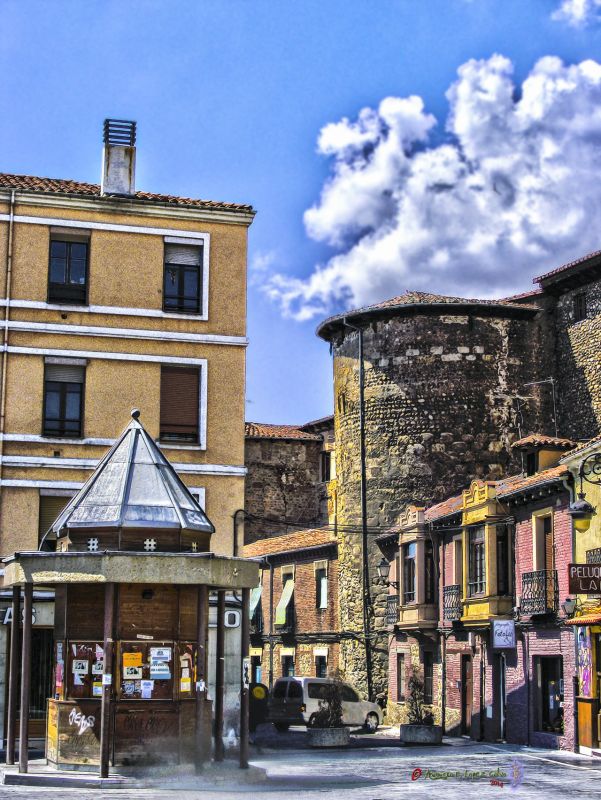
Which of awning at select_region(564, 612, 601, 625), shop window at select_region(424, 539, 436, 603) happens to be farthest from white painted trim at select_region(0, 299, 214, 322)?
shop window at select_region(424, 539, 436, 603)

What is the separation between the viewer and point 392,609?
4431 cm

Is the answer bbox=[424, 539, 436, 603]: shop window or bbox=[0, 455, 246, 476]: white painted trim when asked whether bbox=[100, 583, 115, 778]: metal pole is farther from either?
bbox=[424, 539, 436, 603]: shop window

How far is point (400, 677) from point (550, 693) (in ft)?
41.2

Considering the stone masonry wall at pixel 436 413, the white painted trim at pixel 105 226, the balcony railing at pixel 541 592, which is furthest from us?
Answer: the stone masonry wall at pixel 436 413

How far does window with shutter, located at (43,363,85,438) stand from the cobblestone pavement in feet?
29.1

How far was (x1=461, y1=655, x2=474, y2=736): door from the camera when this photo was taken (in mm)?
37406

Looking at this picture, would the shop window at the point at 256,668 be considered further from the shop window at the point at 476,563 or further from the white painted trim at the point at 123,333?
the white painted trim at the point at 123,333

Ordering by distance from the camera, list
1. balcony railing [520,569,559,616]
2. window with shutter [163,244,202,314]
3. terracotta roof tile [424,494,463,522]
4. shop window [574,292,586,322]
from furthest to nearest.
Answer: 1. shop window [574,292,586,322]
2. terracotta roof tile [424,494,463,522]
3. balcony railing [520,569,559,616]
4. window with shutter [163,244,202,314]

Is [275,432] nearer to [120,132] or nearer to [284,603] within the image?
[284,603]

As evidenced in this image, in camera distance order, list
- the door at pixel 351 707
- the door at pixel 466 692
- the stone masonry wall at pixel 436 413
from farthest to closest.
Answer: the stone masonry wall at pixel 436 413, the door at pixel 351 707, the door at pixel 466 692

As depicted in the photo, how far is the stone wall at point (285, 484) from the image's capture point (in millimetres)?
59750

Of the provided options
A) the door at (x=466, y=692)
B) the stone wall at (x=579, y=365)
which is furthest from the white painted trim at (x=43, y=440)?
the stone wall at (x=579, y=365)

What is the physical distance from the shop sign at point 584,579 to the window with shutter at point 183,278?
11.1 meters

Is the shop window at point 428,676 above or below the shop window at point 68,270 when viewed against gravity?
below
